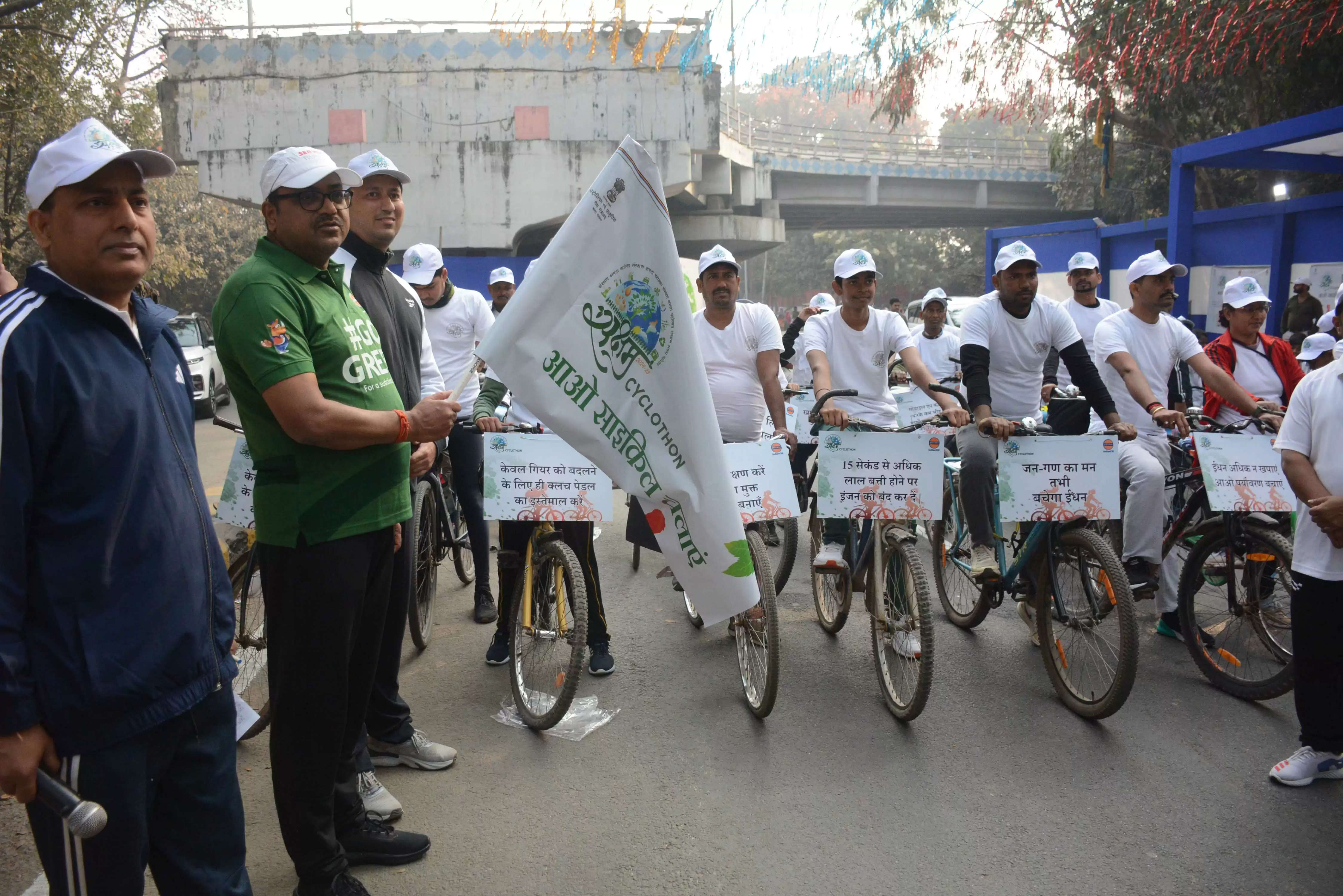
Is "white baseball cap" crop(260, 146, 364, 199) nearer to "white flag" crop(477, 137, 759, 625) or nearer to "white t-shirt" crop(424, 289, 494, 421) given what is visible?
"white flag" crop(477, 137, 759, 625)

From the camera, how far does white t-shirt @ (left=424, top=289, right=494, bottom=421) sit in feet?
21.4

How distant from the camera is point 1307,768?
3828 mm

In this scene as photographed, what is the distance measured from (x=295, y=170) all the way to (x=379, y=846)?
2114 mm

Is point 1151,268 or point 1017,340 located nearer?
point 1017,340

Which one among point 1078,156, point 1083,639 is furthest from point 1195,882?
point 1078,156

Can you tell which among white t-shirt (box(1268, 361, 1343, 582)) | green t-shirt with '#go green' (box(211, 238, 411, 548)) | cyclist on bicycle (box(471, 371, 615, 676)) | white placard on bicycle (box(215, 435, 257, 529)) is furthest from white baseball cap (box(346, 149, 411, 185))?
white t-shirt (box(1268, 361, 1343, 582))

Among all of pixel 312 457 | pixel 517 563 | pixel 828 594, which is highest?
pixel 312 457

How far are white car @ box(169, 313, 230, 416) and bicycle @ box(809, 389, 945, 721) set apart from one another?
13.8 meters

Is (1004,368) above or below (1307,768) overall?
above

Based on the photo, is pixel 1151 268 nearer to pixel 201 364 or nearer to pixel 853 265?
pixel 853 265

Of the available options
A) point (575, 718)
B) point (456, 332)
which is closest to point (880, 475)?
point (575, 718)

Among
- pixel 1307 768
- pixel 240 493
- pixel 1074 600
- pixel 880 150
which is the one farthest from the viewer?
pixel 880 150

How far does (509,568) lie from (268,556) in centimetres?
226

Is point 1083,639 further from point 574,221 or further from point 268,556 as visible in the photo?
point 268,556
